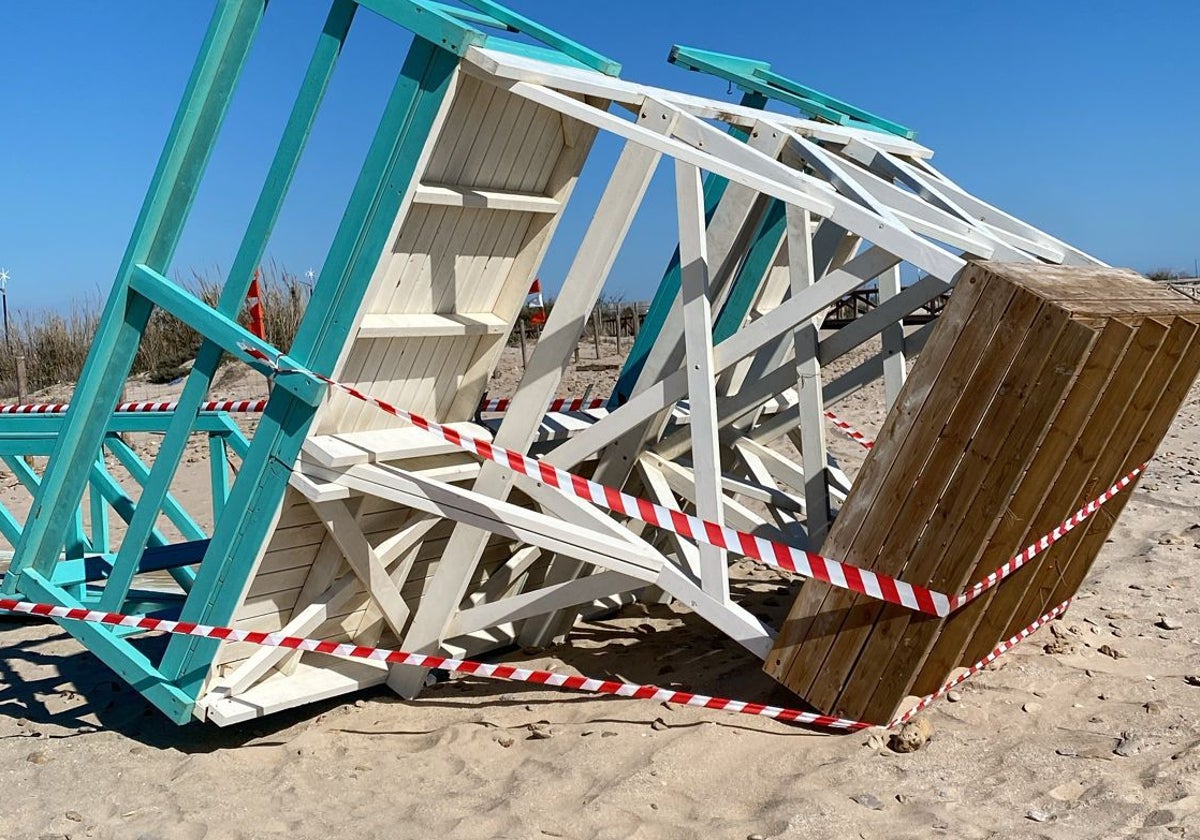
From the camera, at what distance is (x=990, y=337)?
4156 mm

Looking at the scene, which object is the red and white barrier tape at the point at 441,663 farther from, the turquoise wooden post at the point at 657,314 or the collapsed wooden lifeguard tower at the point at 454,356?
the turquoise wooden post at the point at 657,314

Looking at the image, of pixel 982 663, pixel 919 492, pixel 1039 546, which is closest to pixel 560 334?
pixel 919 492

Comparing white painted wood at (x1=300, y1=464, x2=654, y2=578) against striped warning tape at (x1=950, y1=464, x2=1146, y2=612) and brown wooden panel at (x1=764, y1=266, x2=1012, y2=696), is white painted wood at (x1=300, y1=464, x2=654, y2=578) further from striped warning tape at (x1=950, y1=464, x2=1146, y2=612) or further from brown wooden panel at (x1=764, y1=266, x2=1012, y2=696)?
striped warning tape at (x1=950, y1=464, x2=1146, y2=612)

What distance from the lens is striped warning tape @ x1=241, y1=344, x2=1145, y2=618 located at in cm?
441

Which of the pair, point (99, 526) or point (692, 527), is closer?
point (692, 527)

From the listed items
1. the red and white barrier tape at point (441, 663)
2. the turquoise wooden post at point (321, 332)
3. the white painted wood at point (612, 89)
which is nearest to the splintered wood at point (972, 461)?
the red and white barrier tape at point (441, 663)

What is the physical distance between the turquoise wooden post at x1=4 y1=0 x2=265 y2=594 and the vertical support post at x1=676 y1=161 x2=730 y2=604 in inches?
80.5

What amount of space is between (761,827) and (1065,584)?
8.89 ft

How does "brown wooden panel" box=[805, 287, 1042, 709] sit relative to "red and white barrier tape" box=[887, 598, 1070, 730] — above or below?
above

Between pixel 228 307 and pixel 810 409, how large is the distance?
2643mm

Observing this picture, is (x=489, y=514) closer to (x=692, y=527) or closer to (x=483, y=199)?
(x=692, y=527)

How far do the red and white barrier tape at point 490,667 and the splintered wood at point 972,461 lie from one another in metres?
0.09

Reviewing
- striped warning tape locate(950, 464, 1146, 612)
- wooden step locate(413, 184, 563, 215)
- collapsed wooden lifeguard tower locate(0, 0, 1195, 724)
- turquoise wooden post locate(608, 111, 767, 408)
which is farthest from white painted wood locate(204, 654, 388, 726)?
striped warning tape locate(950, 464, 1146, 612)

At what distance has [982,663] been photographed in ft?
17.4
